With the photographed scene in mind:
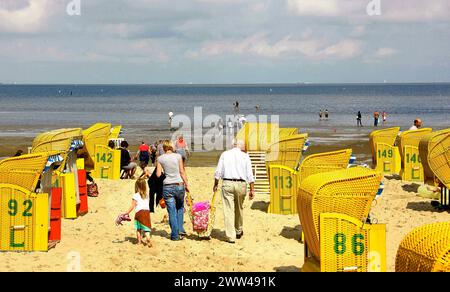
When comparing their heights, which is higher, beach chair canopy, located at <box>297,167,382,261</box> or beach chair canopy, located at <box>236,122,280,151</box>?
beach chair canopy, located at <box>236,122,280,151</box>

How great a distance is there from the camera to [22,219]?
10555 millimetres

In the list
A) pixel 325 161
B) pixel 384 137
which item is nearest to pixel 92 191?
pixel 325 161

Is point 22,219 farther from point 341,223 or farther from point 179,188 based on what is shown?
point 341,223

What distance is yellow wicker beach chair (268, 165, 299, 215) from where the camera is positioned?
1430cm

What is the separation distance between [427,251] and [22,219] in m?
6.05

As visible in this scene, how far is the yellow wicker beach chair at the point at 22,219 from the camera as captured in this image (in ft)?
34.4

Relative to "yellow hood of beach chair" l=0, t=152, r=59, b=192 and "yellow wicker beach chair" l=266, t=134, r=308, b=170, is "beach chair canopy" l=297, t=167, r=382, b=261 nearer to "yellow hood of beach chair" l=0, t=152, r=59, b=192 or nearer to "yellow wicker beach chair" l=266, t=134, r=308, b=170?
"yellow hood of beach chair" l=0, t=152, r=59, b=192

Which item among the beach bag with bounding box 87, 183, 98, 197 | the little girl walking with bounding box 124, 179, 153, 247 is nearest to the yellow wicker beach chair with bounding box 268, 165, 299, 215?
the little girl walking with bounding box 124, 179, 153, 247

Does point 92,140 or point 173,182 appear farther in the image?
point 92,140

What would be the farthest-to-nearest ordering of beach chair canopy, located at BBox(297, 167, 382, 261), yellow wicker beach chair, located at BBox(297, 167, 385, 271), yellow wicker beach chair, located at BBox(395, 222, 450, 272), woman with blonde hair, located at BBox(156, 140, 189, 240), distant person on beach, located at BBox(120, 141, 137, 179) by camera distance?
distant person on beach, located at BBox(120, 141, 137, 179) < woman with blonde hair, located at BBox(156, 140, 189, 240) < beach chair canopy, located at BBox(297, 167, 382, 261) < yellow wicker beach chair, located at BBox(297, 167, 385, 271) < yellow wicker beach chair, located at BBox(395, 222, 450, 272)

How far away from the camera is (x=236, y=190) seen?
37.6 ft

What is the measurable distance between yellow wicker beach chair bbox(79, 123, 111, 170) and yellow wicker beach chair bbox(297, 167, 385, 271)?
362 inches

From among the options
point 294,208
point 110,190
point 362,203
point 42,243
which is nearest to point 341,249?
point 362,203
